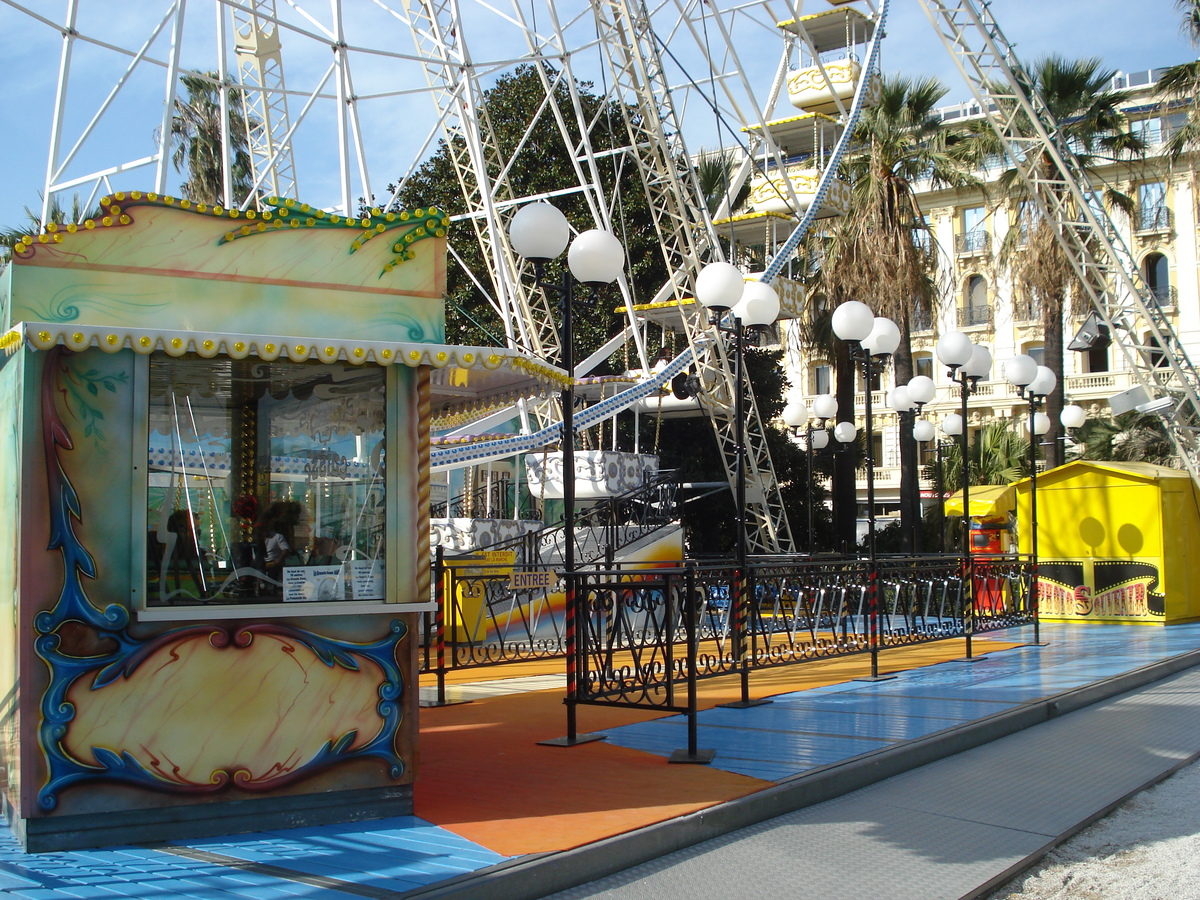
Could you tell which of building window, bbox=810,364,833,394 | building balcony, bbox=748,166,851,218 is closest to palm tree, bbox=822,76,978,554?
building balcony, bbox=748,166,851,218

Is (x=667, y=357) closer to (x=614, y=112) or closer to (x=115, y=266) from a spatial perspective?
(x=614, y=112)

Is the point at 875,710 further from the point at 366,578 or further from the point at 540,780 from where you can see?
the point at 366,578

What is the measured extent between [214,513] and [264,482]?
32 centimetres

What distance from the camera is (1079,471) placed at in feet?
60.2

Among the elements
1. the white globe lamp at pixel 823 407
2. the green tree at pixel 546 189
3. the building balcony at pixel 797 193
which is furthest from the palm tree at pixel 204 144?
the white globe lamp at pixel 823 407

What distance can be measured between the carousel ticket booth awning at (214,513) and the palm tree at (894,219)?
1853 centimetres

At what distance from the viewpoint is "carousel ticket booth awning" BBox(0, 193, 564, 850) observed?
17.1 feet

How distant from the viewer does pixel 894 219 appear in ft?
79.7

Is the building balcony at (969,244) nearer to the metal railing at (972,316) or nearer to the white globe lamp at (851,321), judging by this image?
the metal railing at (972,316)

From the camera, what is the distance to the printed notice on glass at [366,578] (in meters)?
5.88

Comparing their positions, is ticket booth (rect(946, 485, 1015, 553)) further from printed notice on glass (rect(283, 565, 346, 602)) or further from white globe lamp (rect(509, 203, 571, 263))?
printed notice on glass (rect(283, 565, 346, 602))

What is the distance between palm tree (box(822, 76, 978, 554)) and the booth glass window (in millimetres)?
18574

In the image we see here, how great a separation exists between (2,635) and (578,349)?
2411 centimetres

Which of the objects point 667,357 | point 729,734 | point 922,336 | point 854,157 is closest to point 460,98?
point 667,357
